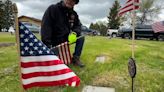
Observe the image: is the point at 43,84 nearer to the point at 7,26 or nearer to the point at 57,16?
the point at 57,16

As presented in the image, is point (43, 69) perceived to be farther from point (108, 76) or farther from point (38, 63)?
point (108, 76)

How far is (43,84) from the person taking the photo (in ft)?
10.7

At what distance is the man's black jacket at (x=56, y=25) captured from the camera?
5348mm

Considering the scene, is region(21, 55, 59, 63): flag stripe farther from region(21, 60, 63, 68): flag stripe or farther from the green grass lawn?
the green grass lawn

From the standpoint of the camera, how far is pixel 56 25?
18.3 feet

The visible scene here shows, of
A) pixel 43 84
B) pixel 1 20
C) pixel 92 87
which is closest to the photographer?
pixel 43 84

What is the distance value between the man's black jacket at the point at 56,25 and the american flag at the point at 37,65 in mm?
2175

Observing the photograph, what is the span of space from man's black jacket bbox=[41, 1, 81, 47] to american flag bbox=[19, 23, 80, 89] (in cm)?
218

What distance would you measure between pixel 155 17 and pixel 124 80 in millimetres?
50795

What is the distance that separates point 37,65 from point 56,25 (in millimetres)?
2524

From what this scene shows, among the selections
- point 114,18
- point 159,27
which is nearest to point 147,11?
point 114,18

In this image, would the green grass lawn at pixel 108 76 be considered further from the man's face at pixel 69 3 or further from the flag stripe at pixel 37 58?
the flag stripe at pixel 37 58

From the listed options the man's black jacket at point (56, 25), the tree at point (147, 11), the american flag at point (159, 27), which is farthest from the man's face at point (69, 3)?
the tree at point (147, 11)

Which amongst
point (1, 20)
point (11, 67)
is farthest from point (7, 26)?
Answer: point (11, 67)
